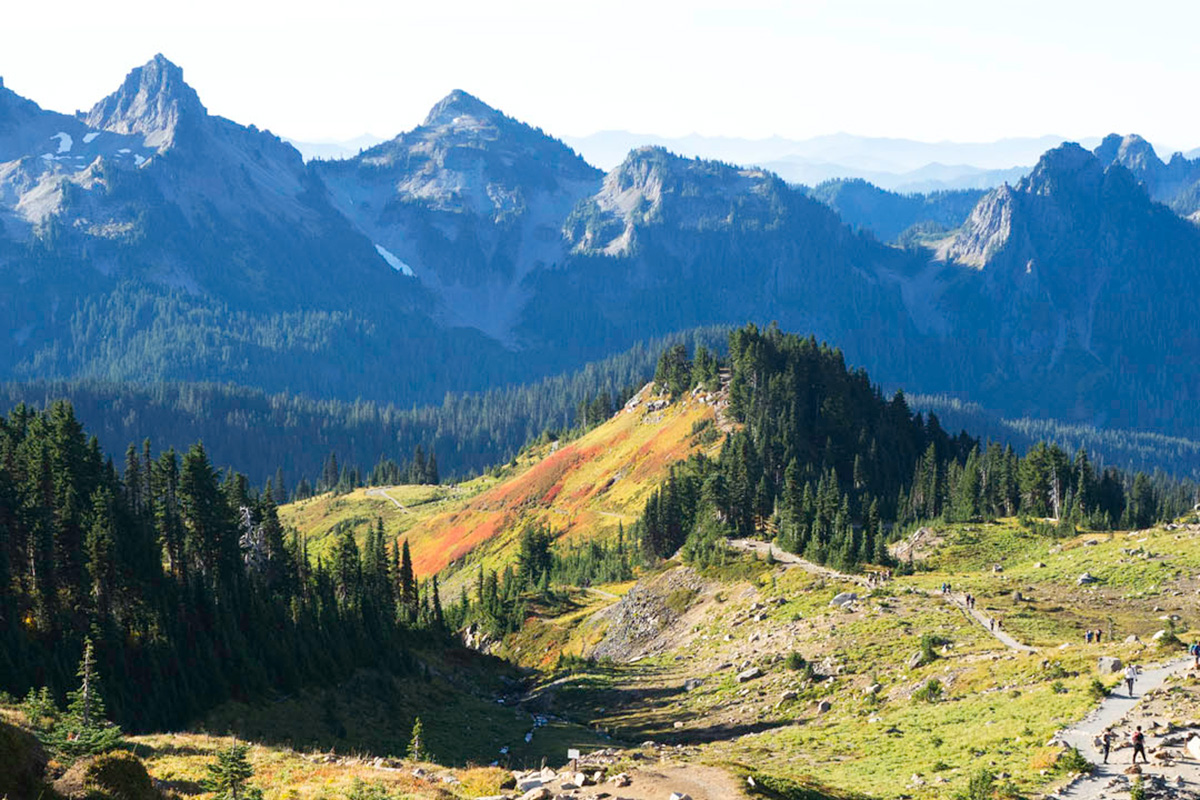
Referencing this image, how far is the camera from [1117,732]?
4950 centimetres

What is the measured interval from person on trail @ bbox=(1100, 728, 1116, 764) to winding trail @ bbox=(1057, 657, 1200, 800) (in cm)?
25

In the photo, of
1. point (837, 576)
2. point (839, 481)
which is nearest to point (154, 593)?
point (837, 576)

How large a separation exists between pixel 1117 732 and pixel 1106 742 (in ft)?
15.2

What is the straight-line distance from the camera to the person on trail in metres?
45.7

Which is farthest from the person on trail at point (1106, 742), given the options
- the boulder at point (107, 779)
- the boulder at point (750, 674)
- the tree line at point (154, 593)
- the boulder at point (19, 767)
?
the tree line at point (154, 593)

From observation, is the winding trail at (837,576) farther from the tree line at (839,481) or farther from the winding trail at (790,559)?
the tree line at (839,481)

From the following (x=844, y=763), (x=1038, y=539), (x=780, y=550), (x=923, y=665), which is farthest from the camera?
(x=780, y=550)

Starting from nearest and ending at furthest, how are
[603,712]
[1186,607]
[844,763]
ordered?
1. [844,763]
2. [1186,607]
3. [603,712]

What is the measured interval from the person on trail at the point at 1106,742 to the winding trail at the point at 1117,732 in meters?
0.25

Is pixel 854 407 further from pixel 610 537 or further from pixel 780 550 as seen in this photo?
pixel 780 550

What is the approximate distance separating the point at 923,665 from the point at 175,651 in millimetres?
57817

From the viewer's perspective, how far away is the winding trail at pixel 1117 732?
141 ft

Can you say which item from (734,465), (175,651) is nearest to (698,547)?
(734,465)

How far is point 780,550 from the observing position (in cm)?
13362
